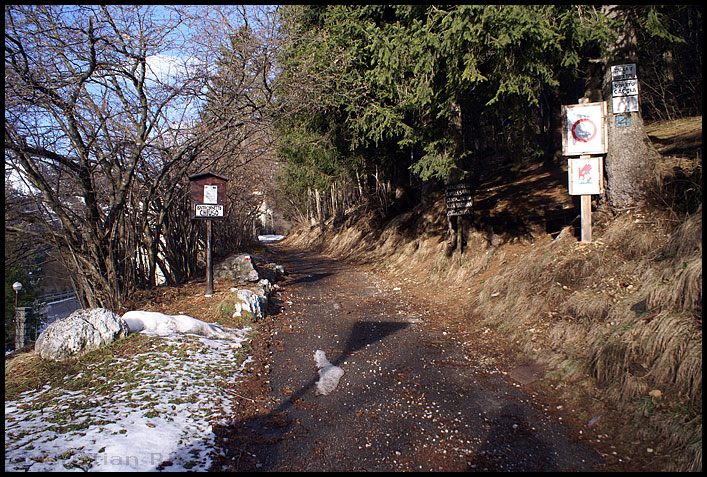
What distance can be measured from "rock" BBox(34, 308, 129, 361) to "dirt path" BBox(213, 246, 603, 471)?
1.94m

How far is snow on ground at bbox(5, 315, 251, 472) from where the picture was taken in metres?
2.89

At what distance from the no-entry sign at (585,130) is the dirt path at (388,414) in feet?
11.9

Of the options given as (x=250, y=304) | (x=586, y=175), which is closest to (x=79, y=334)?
(x=250, y=304)

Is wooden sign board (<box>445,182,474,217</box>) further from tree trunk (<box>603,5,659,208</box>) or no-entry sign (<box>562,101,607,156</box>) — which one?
tree trunk (<box>603,5,659,208</box>)

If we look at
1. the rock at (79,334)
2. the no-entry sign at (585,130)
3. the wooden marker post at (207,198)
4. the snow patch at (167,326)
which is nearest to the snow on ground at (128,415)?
the rock at (79,334)

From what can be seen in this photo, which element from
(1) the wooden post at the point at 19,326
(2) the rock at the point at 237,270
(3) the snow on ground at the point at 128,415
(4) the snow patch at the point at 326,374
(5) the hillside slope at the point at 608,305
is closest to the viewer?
(3) the snow on ground at the point at 128,415

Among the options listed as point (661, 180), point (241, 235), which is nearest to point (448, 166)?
A: point (661, 180)

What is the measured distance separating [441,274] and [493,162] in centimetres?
1261

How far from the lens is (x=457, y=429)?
3.61 m

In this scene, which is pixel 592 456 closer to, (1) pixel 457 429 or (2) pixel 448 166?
(1) pixel 457 429

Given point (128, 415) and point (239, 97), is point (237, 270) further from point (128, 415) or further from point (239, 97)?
point (128, 415)

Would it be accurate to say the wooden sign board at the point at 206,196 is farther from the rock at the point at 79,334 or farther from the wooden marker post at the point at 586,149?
the wooden marker post at the point at 586,149

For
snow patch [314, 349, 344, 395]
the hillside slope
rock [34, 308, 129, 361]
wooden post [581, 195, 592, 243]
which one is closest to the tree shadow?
snow patch [314, 349, 344, 395]

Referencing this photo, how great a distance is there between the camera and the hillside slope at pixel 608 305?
3330 mm
